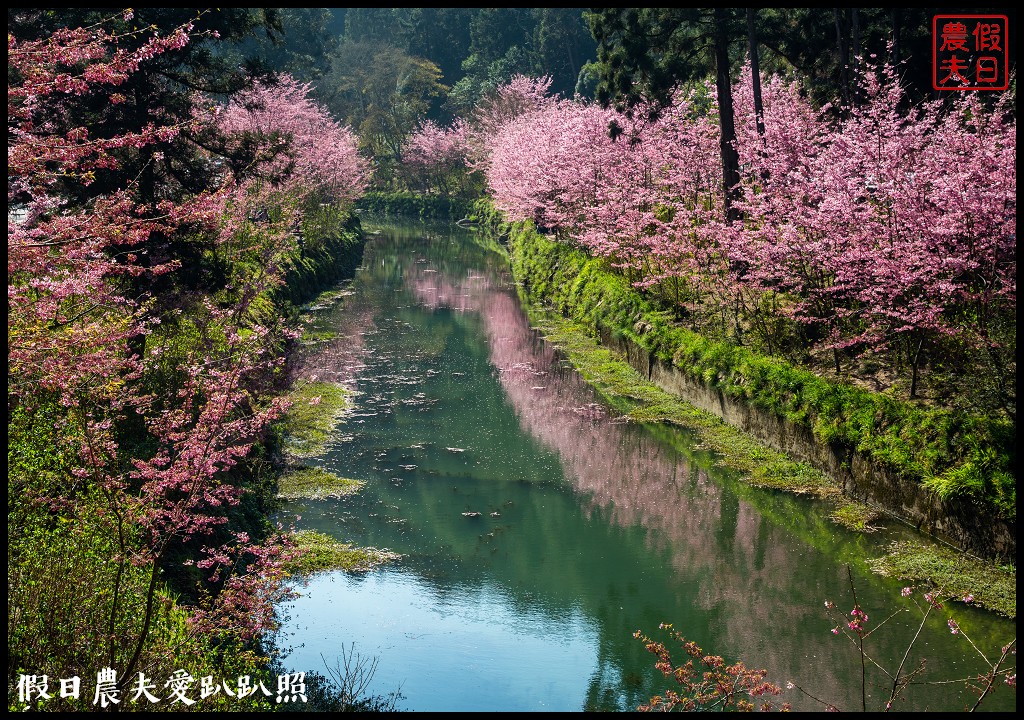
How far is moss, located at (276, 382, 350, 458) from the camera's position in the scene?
14945 millimetres

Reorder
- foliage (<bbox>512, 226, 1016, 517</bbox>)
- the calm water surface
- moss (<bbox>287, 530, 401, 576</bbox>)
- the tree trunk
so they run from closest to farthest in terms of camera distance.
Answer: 1. the calm water surface
2. foliage (<bbox>512, 226, 1016, 517</bbox>)
3. moss (<bbox>287, 530, 401, 576</bbox>)
4. the tree trunk

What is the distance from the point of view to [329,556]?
11.2 m

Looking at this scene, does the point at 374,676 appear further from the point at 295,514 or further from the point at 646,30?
the point at 646,30

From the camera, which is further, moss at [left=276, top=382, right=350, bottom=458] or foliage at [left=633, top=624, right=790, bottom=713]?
moss at [left=276, top=382, right=350, bottom=458]

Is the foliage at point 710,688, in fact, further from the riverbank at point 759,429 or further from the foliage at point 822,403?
the foliage at point 822,403

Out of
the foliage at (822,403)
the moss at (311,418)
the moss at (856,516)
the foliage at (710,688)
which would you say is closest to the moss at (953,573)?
the moss at (856,516)

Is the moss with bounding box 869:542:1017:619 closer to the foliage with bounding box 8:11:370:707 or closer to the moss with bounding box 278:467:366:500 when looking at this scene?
the foliage with bounding box 8:11:370:707

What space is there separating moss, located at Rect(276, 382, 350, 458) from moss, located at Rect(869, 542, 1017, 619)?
848 centimetres

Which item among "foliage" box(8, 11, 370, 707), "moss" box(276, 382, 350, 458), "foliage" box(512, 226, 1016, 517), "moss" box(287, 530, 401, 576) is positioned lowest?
"moss" box(287, 530, 401, 576)

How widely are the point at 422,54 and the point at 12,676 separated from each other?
263 ft

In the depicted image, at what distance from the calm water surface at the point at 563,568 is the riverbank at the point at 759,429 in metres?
0.38

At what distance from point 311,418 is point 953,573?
423 inches

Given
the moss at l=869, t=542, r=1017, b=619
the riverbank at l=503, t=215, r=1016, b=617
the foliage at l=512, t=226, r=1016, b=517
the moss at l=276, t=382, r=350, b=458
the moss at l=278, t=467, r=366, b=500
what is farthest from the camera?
the moss at l=276, t=382, r=350, b=458

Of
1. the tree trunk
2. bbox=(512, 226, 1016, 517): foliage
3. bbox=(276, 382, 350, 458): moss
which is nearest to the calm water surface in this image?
bbox=(276, 382, 350, 458): moss
